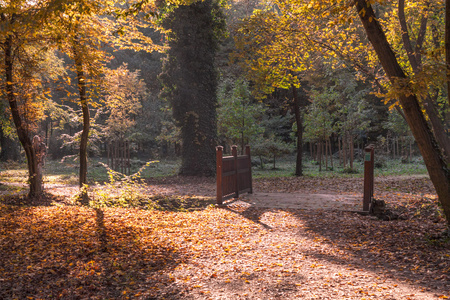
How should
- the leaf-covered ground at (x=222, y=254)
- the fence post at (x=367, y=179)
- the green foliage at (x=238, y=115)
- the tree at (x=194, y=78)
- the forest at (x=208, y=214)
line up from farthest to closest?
1. the green foliage at (x=238, y=115)
2. the tree at (x=194, y=78)
3. the fence post at (x=367, y=179)
4. the forest at (x=208, y=214)
5. the leaf-covered ground at (x=222, y=254)

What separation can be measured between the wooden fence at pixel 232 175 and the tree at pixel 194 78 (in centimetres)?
723

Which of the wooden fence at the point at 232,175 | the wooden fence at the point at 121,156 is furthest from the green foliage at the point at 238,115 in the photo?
the wooden fence at the point at 232,175

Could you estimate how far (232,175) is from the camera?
11.1 m

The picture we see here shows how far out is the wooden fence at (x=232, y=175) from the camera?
10305 mm

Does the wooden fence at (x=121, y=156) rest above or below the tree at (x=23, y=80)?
below

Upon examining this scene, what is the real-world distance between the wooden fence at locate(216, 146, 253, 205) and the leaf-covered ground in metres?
1.07

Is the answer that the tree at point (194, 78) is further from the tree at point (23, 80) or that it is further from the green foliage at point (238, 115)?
the tree at point (23, 80)

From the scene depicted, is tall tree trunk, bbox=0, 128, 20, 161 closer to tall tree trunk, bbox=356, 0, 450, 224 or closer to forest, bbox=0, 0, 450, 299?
forest, bbox=0, 0, 450, 299

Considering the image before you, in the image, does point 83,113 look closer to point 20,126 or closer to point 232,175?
point 20,126

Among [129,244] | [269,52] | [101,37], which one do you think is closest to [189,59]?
[269,52]

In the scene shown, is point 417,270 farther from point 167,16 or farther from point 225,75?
point 225,75

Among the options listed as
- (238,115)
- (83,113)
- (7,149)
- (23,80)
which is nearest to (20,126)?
(23,80)

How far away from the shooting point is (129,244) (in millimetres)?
6469

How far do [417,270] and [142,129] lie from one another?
2896 cm
